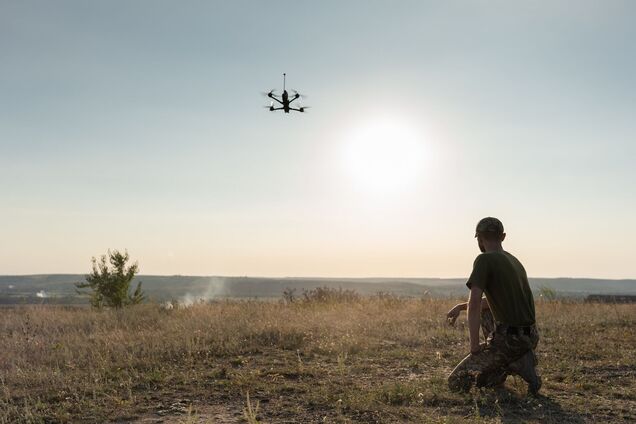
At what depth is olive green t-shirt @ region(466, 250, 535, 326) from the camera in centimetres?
569

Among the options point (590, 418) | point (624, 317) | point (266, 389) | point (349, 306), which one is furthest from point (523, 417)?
point (349, 306)

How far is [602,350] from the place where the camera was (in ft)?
28.3

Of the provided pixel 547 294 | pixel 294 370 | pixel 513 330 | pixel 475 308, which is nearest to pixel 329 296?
pixel 547 294

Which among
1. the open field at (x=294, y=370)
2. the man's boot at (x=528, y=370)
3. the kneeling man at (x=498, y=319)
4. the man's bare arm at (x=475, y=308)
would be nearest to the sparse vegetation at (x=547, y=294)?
the open field at (x=294, y=370)

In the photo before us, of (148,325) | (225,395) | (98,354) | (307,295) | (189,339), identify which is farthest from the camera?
(307,295)

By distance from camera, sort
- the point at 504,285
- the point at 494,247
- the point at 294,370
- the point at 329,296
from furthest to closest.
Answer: the point at 329,296 → the point at 294,370 → the point at 494,247 → the point at 504,285

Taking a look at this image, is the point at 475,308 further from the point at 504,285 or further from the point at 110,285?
the point at 110,285

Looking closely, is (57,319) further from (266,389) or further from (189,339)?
(266,389)

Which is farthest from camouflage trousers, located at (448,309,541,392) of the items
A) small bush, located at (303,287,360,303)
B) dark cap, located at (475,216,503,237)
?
small bush, located at (303,287,360,303)

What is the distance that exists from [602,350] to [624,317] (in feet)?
14.3

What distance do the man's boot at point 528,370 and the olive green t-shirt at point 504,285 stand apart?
420mm

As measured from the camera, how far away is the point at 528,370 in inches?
232

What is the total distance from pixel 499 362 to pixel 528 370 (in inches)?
13.8

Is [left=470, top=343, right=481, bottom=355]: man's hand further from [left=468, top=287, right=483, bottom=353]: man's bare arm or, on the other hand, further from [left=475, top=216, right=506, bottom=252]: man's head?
[left=475, top=216, right=506, bottom=252]: man's head
